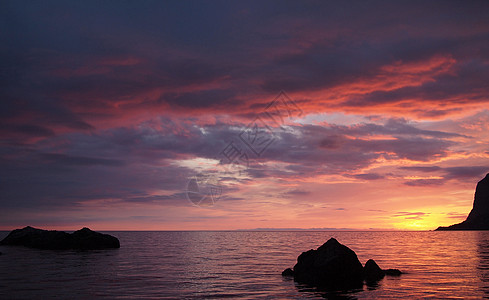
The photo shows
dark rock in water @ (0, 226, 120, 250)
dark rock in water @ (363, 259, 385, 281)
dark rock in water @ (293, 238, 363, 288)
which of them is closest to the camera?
dark rock in water @ (293, 238, 363, 288)

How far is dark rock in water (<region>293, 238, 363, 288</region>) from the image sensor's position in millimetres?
33438

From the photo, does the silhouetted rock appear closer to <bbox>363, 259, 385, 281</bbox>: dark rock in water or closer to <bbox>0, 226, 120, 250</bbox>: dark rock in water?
<bbox>363, 259, 385, 281</bbox>: dark rock in water

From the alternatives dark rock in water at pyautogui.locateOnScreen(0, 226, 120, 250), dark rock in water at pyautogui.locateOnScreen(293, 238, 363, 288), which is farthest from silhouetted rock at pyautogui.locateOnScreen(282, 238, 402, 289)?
dark rock in water at pyautogui.locateOnScreen(0, 226, 120, 250)

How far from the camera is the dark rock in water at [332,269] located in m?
33.4

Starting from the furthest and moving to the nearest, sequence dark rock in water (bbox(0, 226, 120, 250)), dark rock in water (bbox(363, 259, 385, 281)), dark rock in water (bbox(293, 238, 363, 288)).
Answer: dark rock in water (bbox(0, 226, 120, 250))
dark rock in water (bbox(363, 259, 385, 281))
dark rock in water (bbox(293, 238, 363, 288))

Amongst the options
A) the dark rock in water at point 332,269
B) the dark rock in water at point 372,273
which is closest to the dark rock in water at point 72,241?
the dark rock in water at point 332,269

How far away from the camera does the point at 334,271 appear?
33.7 meters

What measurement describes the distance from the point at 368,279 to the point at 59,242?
7675cm

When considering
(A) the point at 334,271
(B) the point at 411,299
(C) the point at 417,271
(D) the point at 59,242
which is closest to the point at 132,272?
(A) the point at 334,271

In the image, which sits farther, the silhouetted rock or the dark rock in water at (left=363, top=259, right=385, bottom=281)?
the dark rock in water at (left=363, top=259, right=385, bottom=281)

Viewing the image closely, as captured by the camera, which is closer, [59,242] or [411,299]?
[411,299]

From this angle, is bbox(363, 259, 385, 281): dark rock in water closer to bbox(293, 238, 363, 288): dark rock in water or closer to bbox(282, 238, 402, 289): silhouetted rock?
bbox(282, 238, 402, 289): silhouetted rock

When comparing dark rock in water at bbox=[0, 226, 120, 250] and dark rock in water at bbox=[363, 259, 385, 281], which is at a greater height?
dark rock in water at bbox=[0, 226, 120, 250]

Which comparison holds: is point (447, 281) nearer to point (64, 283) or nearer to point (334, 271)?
point (334, 271)
